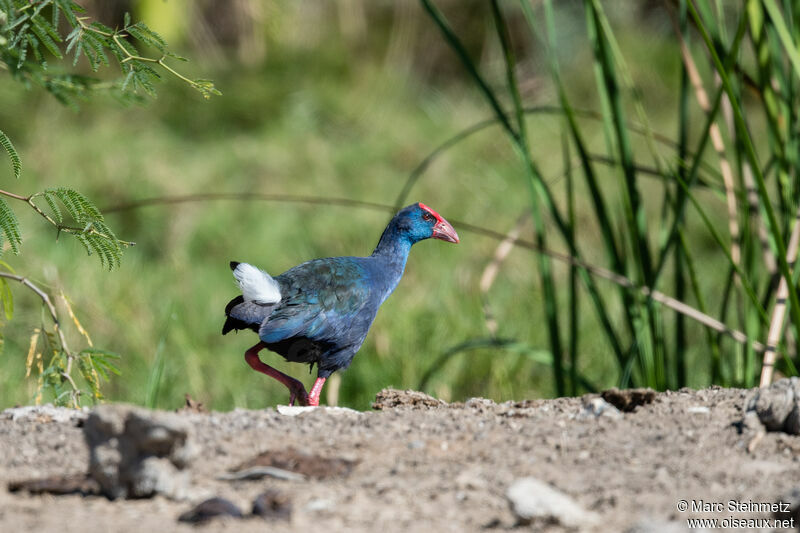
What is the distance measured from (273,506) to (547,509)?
47cm

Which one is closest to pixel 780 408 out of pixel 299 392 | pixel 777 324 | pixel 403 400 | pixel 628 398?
pixel 628 398

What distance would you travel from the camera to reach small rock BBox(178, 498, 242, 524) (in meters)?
1.49

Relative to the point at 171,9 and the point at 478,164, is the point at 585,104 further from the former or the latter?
the point at 171,9

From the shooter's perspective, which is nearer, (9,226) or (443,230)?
(9,226)

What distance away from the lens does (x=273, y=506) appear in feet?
5.14

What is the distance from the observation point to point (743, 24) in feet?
7.93

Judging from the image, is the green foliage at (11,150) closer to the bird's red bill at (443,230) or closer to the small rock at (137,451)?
the small rock at (137,451)

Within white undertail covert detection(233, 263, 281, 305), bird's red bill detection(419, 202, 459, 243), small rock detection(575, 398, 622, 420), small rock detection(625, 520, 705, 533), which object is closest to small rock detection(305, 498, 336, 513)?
small rock detection(625, 520, 705, 533)

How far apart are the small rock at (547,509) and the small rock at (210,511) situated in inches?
18.5

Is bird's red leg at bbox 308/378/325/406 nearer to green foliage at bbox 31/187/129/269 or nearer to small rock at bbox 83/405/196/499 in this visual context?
green foliage at bbox 31/187/129/269

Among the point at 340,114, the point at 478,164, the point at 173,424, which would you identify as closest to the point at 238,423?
the point at 173,424

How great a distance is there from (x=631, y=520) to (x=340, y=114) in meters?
6.80

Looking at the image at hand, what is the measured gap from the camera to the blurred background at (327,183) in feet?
14.3

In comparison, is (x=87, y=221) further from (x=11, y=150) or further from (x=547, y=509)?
(x=547, y=509)
